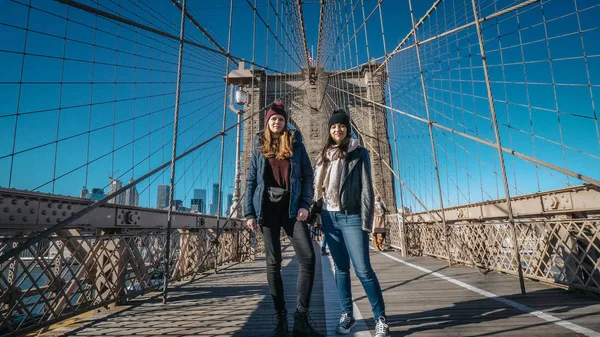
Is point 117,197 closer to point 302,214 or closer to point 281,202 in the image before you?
point 281,202

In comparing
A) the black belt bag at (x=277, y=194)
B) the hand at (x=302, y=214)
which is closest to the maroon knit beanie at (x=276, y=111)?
the black belt bag at (x=277, y=194)

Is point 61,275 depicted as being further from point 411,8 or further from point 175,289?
point 411,8

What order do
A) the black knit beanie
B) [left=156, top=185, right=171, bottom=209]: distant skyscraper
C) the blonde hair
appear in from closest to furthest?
1. the blonde hair
2. the black knit beanie
3. [left=156, top=185, right=171, bottom=209]: distant skyscraper

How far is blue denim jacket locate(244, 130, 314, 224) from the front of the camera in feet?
5.80

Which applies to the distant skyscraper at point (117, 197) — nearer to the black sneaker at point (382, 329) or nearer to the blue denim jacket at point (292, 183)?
the blue denim jacket at point (292, 183)

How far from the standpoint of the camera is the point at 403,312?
2.09 m

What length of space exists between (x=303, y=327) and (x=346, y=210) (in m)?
0.69

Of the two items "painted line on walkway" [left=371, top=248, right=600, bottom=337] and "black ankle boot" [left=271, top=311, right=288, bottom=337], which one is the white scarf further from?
"painted line on walkway" [left=371, top=248, right=600, bottom=337]

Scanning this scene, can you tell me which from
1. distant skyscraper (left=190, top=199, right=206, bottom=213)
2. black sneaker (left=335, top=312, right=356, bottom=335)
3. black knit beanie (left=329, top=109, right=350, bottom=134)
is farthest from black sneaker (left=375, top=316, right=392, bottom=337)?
distant skyscraper (left=190, top=199, right=206, bottom=213)

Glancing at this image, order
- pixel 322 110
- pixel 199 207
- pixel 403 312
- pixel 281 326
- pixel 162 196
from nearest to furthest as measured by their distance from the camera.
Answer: pixel 281 326 < pixel 403 312 < pixel 162 196 < pixel 199 207 < pixel 322 110

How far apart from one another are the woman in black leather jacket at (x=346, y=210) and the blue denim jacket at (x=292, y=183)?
0.15 meters

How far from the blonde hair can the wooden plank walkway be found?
107 centimetres

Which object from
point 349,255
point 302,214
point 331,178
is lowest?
point 349,255

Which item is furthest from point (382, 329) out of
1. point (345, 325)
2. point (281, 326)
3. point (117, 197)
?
point (117, 197)
